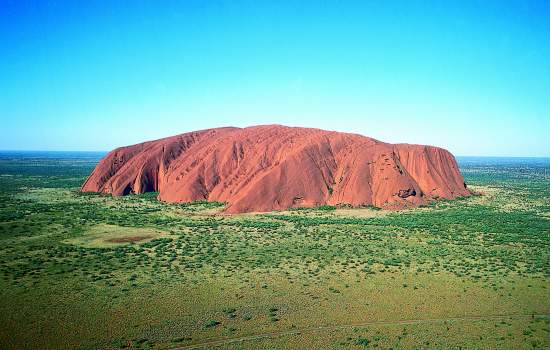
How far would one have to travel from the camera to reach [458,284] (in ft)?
76.2

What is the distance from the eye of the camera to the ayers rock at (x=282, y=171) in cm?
5481

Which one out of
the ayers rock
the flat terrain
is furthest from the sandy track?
the ayers rock

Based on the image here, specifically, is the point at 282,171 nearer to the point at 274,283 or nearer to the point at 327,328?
the point at 274,283

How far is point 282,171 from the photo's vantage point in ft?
185

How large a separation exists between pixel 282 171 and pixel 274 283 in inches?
1337

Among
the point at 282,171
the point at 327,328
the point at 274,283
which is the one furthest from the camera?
the point at 282,171

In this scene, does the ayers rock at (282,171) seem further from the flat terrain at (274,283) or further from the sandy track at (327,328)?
the sandy track at (327,328)

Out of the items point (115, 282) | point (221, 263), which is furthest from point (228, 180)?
point (115, 282)

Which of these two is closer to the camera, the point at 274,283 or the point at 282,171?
the point at 274,283

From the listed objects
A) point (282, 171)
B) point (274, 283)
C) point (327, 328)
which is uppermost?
point (282, 171)

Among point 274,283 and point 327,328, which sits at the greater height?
point 274,283

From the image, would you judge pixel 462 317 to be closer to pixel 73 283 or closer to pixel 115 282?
pixel 115 282

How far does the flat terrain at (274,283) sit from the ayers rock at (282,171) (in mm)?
11803

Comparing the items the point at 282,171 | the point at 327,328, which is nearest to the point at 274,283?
the point at 327,328
